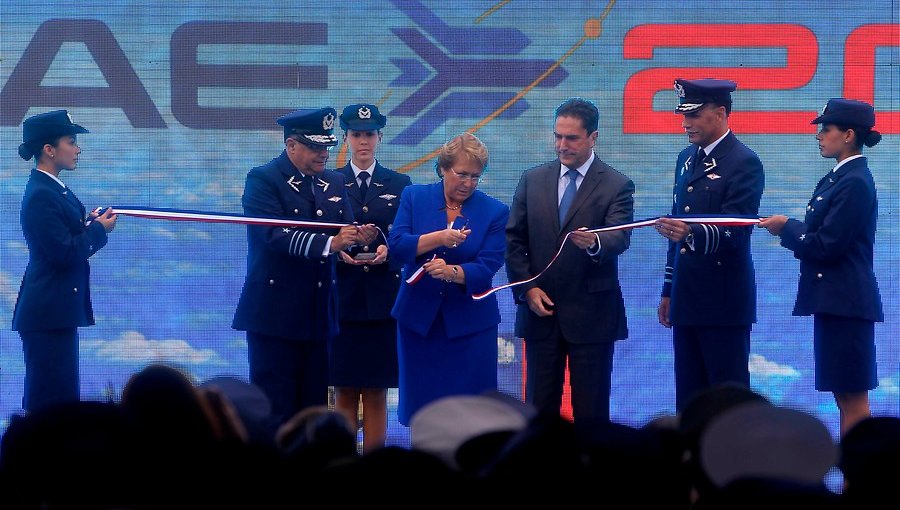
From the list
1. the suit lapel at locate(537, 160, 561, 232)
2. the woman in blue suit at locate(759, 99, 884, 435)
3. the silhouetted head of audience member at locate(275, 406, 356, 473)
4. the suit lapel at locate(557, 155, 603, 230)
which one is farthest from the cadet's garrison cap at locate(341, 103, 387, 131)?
the silhouetted head of audience member at locate(275, 406, 356, 473)

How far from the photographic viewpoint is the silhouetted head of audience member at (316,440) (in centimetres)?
128

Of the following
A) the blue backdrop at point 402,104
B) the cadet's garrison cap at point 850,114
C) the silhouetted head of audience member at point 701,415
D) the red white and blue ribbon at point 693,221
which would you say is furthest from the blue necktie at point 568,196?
the silhouetted head of audience member at point 701,415

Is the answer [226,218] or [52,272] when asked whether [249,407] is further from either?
[52,272]

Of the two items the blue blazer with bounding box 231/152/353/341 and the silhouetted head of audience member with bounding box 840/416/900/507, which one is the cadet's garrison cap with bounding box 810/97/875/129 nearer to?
the blue blazer with bounding box 231/152/353/341

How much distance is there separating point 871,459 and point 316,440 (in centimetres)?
64

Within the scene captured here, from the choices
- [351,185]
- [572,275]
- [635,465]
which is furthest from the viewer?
[351,185]

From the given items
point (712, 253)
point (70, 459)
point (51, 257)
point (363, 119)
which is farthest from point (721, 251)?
point (70, 459)

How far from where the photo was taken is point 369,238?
438cm

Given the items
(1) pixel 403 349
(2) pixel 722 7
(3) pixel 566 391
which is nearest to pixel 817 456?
(1) pixel 403 349

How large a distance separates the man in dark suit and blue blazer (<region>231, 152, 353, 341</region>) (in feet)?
2.40

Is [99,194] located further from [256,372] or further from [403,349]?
[403,349]

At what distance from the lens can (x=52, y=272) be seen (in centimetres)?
448

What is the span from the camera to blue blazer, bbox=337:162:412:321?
481cm

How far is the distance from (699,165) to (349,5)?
7.12 ft
